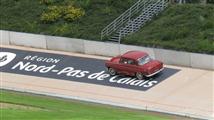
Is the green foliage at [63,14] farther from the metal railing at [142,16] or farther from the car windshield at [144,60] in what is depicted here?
the car windshield at [144,60]

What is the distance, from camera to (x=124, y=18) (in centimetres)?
3912

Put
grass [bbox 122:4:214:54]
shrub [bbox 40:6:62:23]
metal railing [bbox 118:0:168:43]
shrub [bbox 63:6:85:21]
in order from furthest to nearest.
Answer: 1. shrub [bbox 40:6:62:23]
2. shrub [bbox 63:6:85:21]
3. metal railing [bbox 118:0:168:43]
4. grass [bbox 122:4:214:54]

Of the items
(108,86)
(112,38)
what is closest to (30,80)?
(108,86)

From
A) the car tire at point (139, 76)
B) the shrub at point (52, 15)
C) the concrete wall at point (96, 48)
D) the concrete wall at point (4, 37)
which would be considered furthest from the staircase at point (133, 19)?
the concrete wall at point (4, 37)

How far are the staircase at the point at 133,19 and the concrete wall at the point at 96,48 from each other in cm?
93

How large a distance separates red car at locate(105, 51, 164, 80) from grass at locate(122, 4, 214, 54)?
9.67 ft

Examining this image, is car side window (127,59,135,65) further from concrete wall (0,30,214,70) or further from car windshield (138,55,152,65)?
concrete wall (0,30,214,70)

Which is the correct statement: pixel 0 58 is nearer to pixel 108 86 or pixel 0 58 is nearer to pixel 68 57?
pixel 68 57

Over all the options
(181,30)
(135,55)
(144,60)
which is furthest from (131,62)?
(181,30)

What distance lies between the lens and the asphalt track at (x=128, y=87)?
91.6ft

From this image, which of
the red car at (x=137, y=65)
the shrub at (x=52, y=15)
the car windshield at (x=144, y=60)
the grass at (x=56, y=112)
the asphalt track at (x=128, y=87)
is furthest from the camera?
the shrub at (x=52, y=15)

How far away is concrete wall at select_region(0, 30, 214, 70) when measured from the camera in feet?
111

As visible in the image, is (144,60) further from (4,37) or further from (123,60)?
(4,37)

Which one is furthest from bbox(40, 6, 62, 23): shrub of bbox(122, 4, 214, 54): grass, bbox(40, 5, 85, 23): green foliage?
bbox(122, 4, 214, 54): grass
